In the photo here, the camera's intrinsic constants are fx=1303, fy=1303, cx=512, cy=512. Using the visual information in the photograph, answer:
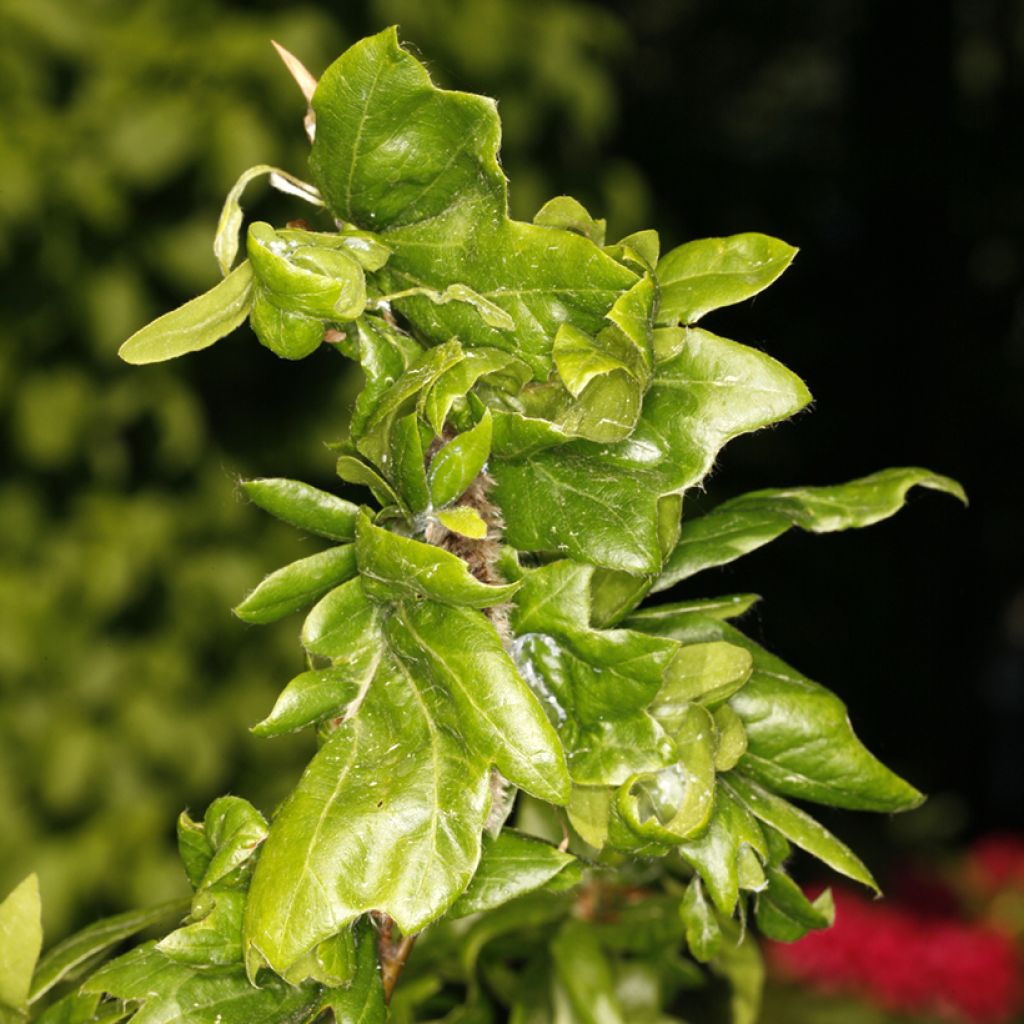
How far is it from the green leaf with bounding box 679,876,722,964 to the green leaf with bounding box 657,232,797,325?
223 millimetres

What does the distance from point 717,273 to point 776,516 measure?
0.42ft

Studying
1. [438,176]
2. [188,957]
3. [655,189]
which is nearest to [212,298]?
[438,176]

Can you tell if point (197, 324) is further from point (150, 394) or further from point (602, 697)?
point (150, 394)

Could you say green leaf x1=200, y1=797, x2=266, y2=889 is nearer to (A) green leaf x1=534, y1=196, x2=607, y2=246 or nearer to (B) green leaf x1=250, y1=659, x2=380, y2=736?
(B) green leaf x1=250, y1=659, x2=380, y2=736

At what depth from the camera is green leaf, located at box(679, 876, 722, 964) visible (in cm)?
52

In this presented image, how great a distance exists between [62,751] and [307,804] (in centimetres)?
131

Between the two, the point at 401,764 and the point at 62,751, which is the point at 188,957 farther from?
the point at 62,751

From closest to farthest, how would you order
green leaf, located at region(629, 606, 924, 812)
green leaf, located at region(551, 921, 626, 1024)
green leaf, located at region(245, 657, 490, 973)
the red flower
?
green leaf, located at region(245, 657, 490, 973) → green leaf, located at region(629, 606, 924, 812) → green leaf, located at region(551, 921, 626, 1024) → the red flower

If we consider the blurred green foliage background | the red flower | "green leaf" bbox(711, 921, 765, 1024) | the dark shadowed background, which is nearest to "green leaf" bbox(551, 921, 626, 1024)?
"green leaf" bbox(711, 921, 765, 1024)

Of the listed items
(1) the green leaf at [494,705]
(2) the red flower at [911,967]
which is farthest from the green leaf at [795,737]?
(2) the red flower at [911,967]

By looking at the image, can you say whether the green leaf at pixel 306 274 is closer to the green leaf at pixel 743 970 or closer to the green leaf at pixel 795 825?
the green leaf at pixel 795 825

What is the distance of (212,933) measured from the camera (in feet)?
1.44

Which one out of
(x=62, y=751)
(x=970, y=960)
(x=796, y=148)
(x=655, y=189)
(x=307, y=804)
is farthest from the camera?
(x=796, y=148)

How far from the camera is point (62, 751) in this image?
161cm
